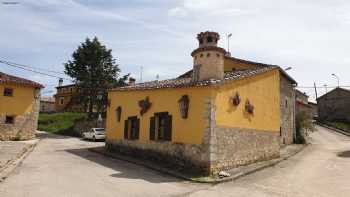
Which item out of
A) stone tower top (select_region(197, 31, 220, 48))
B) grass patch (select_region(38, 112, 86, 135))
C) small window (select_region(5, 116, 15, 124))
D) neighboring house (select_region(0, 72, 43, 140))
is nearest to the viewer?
stone tower top (select_region(197, 31, 220, 48))

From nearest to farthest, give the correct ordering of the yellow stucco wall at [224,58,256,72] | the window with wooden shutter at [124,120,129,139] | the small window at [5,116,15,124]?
1. the window with wooden shutter at [124,120,129,139]
2. the yellow stucco wall at [224,58,256,72]
3. the small window at [5,116,15,124]

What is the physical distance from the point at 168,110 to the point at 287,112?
14675 mm

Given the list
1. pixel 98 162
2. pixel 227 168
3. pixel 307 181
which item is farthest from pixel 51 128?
pixel 307 181

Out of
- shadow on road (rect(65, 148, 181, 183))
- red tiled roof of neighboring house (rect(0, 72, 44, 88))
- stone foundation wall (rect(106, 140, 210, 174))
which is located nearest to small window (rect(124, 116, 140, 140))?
stone foundation wall (rect(106, 140, 210, 174))

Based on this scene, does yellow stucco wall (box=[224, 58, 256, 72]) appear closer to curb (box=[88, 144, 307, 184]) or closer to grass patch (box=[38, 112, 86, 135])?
curb (box=[88, 144, 307, 184])

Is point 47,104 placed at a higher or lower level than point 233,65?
lower

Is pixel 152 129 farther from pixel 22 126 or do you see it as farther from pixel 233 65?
pixel 22 126

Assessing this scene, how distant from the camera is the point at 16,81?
27.0m

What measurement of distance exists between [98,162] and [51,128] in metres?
24.8

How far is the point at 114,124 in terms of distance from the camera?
1998 cm

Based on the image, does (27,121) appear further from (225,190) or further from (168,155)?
(225,190)

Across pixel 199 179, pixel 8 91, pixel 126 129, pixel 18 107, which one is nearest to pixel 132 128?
pixel 126 129

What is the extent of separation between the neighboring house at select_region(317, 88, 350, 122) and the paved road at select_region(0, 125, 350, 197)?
36566 millimetres

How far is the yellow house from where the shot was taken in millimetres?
13562
